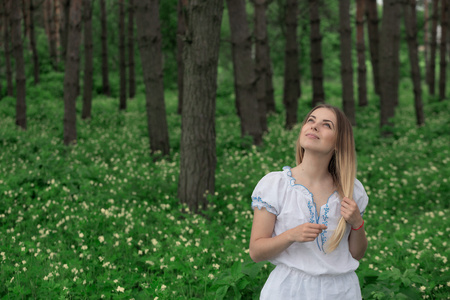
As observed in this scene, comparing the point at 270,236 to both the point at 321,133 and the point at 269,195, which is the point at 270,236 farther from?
the point at 321,133

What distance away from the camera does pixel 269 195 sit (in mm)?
2531

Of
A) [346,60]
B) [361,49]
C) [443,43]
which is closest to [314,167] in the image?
[346,60]

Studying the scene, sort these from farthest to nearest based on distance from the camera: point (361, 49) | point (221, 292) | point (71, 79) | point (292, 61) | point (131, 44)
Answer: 1. point (361, 49)
2. point (131, 44)
3. point (292, 61)
4. point (71, 79)
5. point (221, 292)

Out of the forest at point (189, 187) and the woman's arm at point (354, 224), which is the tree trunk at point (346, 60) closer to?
the forest at point (189, 187)

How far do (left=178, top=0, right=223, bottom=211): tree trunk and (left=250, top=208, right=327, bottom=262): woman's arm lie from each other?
163 inches

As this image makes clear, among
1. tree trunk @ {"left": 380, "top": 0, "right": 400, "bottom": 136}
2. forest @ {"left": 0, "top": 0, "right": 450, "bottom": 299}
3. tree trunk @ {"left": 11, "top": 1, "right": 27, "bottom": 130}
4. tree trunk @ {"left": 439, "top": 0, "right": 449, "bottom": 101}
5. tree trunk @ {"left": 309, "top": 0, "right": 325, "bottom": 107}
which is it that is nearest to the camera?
forest @ {"left": 0, "top": 0, "right": 450, "bottom": 299}

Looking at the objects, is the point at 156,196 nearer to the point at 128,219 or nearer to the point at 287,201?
the point at 128,219

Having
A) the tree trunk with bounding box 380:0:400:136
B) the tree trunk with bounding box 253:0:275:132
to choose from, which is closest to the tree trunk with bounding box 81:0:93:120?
the tree trunk with bounding box 253:0:275:132

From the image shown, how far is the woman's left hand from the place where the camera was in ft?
8.00

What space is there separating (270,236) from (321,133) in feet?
2.31

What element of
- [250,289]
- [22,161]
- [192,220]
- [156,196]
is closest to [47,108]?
Result: [22,161]

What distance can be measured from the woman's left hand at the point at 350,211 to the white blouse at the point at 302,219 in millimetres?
100

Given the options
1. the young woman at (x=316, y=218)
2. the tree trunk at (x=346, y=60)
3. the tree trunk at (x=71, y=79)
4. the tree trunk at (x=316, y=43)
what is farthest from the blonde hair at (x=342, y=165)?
the tree trunk at (x=316, y=43)

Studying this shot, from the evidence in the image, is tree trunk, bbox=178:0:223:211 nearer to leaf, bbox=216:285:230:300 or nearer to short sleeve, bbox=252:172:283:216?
leaf, bbox=216:285:230:300
